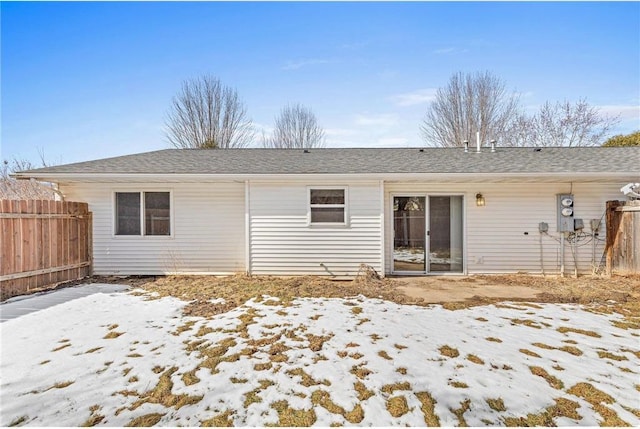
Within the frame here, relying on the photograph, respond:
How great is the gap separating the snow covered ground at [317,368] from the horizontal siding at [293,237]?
268cm

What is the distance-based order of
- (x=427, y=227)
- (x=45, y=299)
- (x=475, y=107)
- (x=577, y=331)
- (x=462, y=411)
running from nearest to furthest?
(x=462, y=411), (x=577, y=331), (x=45, y=299), (x=427, y=227), (x=475, y=107)

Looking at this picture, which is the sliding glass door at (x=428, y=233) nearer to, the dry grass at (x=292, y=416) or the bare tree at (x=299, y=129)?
the dry grass at (x=292, y=416)

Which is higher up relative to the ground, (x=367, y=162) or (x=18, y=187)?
(x=18, y=187)

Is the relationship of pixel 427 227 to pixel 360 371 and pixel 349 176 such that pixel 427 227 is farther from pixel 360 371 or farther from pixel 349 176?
pixel 360 371

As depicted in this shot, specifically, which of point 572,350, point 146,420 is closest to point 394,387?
point 146,420

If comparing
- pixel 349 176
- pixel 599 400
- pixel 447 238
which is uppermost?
pixel 349 176

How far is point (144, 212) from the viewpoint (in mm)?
7867

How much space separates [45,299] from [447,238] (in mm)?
8701

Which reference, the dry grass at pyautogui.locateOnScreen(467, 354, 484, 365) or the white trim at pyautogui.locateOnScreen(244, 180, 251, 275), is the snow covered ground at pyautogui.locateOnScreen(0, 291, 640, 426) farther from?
the white trim at pyautogui.locateOnScreen(244, 180, 251, 275)

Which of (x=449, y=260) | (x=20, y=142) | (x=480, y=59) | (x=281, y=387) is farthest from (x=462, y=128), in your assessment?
(x=20, y=142)

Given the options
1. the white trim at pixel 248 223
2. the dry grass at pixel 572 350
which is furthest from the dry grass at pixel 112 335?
the dry grass at pixel 572 350

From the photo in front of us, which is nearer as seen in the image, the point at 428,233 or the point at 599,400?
the point at 599,400

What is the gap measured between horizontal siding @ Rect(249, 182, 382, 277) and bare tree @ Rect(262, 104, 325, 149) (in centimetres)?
1602

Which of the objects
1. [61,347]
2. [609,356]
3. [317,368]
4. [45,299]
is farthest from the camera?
[45,299]
